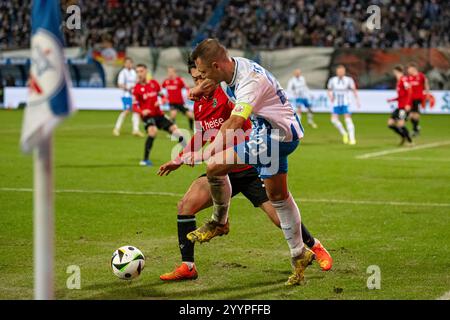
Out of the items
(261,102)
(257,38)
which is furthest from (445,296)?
(257,38)

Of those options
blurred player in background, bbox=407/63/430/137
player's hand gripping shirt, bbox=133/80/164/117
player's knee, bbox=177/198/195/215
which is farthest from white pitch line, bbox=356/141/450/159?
player's knee, bbox=177/198/195/215

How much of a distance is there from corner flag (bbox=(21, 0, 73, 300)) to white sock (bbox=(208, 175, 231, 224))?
12.5 ft

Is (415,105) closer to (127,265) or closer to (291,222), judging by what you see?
(291,222)

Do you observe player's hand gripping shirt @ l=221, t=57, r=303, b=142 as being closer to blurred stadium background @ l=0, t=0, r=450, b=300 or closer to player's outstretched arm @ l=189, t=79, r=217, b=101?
player's outstretched arm @ l=189, t=79, r=217, b=101

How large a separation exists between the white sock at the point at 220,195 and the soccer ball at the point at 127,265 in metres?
0.89

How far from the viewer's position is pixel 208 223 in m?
8.54

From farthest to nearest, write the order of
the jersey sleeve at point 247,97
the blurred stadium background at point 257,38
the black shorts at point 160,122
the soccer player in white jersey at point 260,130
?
the blurred stadium background at point 257,38, the black shorts at point 160,122, the soccer player in white jersey at point 260,130, the jersey sleeve at point 247,97

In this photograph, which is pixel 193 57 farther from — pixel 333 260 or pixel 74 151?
pixel 74 151

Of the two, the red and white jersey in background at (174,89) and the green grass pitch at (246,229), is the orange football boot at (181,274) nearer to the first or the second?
the green grass pitch at (246,229)

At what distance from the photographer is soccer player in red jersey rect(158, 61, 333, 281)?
8.27 m

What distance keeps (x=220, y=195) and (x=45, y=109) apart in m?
4.06

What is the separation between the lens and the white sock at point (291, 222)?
8.16 m

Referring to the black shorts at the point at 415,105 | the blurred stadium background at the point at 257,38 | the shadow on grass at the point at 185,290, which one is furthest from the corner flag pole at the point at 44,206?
the blurred stadium background at the point at 257,38

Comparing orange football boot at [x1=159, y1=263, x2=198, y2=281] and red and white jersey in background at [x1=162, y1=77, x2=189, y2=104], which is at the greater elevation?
orange football boot at [x1=159, y1=263, x2=198, y2=281]
